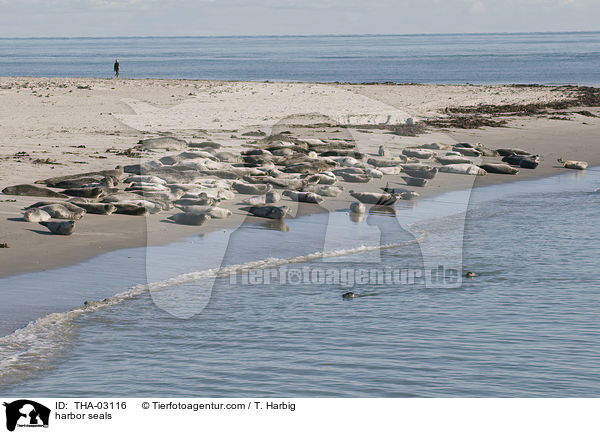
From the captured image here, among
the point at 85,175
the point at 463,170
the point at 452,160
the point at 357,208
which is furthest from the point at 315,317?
the point at 452,160

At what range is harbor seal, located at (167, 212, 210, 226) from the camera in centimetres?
1239

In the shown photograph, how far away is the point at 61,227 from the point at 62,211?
2.27 feet

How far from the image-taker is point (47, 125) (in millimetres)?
23703

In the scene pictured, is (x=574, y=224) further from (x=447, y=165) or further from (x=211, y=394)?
(x=211, y=394)

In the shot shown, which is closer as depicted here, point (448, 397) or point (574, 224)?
point (448, 397)

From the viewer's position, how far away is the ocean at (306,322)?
669 centimetres

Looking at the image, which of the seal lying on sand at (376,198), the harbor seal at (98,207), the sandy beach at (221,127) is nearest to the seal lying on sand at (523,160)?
the sandy beach at (221,127)

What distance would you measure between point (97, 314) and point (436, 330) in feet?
11.2

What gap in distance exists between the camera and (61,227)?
1115cm

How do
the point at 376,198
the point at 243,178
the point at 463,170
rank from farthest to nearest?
the point at 463,170, the point at 243,178, the point at 376,198

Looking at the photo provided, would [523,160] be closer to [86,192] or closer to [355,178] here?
[355,178]

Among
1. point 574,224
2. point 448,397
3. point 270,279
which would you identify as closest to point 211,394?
point 448,397
